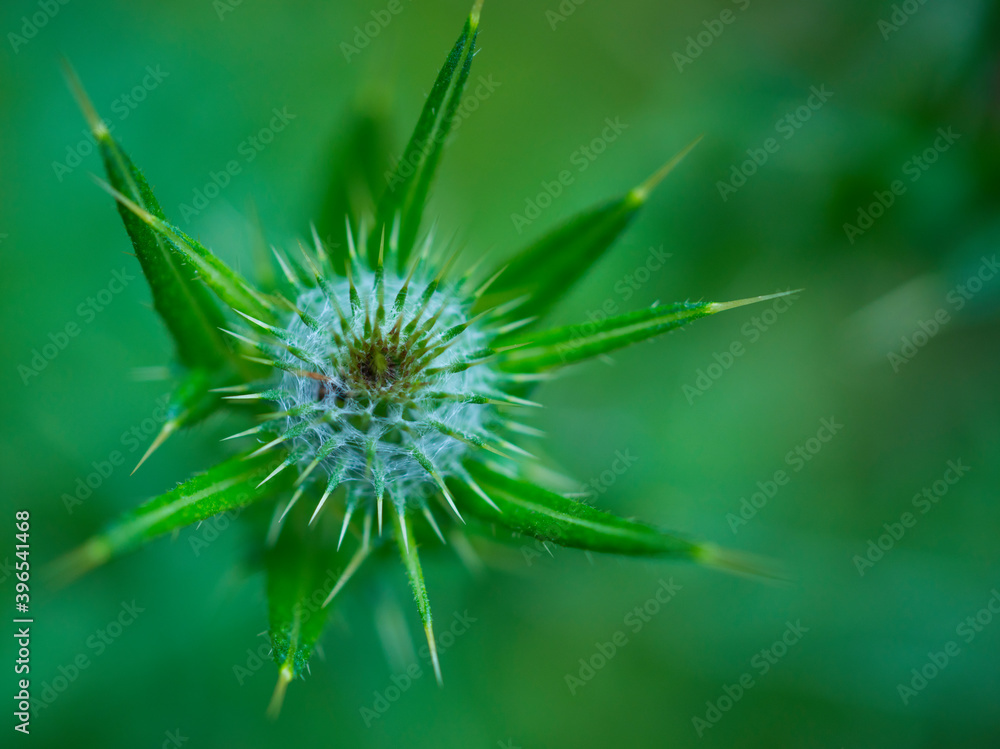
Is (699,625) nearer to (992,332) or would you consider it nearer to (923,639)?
(923,639)

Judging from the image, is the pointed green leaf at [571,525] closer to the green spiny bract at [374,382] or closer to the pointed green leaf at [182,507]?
the green spiny bract at [374,382]

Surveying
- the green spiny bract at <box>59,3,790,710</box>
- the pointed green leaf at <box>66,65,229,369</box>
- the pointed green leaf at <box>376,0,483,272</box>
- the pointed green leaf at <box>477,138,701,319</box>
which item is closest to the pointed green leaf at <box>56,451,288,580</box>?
the green spiny bract at <box>59,3,790,710</box>

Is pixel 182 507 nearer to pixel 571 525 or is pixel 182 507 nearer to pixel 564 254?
pixel 571 525

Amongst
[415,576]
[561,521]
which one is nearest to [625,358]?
[561,521]

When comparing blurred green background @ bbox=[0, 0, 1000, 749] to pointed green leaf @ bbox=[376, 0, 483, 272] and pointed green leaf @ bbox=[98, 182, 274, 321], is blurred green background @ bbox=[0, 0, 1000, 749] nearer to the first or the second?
pointed green leaf @ bbox=[376, 0, 483, 272]

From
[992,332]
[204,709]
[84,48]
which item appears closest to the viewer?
[204,709]

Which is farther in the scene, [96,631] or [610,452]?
[610,452]

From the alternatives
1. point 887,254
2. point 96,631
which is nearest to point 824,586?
point 887,254
